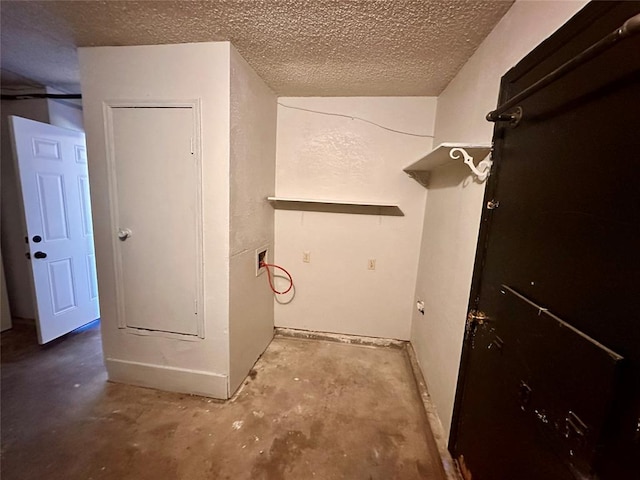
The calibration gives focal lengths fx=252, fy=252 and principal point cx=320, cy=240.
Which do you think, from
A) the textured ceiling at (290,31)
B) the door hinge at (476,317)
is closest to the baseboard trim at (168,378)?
the door hinge at (476,317)

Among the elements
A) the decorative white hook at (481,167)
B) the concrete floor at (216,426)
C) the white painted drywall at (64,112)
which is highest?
the white painted drywall at (64,112)

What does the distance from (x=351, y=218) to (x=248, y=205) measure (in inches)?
41.6

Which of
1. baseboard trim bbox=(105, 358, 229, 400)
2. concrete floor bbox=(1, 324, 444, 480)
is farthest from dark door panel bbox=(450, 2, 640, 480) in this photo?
baseboard trim bbox=(105, 358, 229, 400)

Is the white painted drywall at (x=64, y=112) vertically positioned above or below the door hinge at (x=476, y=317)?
above

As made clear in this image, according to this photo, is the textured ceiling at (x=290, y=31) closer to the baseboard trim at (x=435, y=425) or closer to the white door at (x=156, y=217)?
the white door at (x=156, y=217)

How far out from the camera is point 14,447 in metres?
1.45

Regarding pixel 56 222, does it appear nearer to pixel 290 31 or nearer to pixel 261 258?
pixel 261 258

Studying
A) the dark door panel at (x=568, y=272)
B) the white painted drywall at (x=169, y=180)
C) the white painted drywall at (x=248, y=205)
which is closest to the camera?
the dark door panel at (x=568, y=272)

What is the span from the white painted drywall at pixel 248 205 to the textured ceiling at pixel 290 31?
249mm

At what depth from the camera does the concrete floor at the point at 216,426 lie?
1.40 metres

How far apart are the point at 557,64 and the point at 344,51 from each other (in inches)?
46.2

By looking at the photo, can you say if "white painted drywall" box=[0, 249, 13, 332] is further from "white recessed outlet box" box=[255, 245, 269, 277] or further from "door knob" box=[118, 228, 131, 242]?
"white recessed outlet box" box=[255, 245, 269, 277]

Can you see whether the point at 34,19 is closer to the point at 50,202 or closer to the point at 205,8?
the point at 205,8

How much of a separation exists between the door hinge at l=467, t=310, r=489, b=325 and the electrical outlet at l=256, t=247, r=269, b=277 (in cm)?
164
